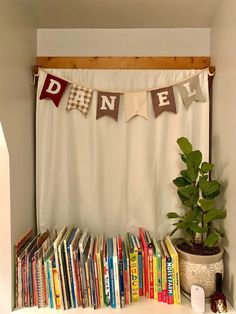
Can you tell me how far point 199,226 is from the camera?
138 centimetres

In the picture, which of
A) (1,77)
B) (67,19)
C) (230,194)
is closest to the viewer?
(1,77)

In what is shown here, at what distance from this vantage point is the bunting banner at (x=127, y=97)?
1607mm

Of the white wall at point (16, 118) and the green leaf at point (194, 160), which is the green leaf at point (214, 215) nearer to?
the green leaf at point (194, 160)

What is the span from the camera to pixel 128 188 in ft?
5.40

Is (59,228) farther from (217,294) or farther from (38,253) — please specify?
(217,294)

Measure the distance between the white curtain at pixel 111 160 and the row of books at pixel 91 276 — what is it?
287mm

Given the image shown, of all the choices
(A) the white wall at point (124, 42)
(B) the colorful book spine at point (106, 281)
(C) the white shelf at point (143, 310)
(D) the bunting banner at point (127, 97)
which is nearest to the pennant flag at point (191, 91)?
(D) the bunting banner at point (127, 97)

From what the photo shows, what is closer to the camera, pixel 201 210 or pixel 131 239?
pixel 201 210

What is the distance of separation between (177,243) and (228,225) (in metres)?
0.31

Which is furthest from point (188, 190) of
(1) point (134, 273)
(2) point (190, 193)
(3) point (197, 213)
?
(1) point (134, 273)

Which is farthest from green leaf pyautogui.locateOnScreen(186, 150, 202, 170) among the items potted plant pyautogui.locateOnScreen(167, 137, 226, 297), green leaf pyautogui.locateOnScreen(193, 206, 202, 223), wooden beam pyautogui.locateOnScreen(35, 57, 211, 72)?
wooden beam pyautogui.locateOnScreen(35, 57, 211, 72)

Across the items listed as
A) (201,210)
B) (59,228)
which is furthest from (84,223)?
(201,210)

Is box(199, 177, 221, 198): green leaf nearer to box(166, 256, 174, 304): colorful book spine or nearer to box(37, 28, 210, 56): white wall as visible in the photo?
box(166, 256, 174, 304): colorful book spine

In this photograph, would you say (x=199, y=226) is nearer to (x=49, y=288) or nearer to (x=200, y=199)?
(x=200, y=199)
